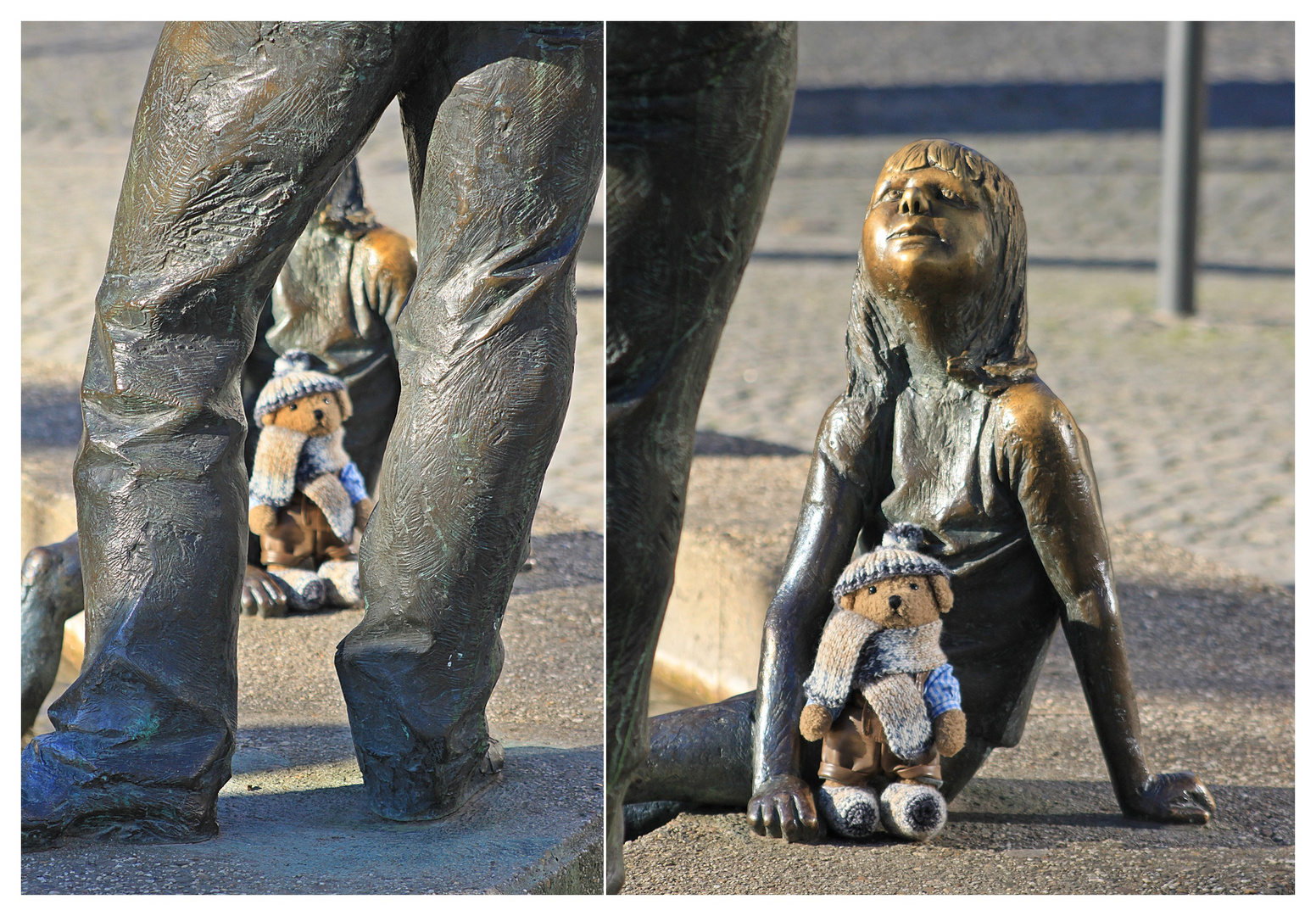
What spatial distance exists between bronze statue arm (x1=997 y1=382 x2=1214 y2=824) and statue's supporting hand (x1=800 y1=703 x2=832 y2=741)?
0.46 metres

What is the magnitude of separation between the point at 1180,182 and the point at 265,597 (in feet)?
20.6

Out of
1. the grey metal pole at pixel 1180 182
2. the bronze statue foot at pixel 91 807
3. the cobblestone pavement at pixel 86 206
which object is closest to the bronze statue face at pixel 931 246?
the cobblestone pavement at pixel 86 206

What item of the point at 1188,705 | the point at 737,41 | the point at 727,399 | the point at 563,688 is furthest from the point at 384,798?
the point at 727,399

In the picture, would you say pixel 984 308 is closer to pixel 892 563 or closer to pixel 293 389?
pixel 892 563

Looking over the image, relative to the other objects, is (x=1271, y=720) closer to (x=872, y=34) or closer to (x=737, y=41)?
(x=737, y=41)

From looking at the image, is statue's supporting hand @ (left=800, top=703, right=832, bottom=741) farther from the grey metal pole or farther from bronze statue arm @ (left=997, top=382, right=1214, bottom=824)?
the grey metal pole

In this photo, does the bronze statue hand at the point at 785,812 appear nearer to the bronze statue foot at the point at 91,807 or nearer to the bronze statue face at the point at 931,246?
the bronze statue face at the point at 931,246

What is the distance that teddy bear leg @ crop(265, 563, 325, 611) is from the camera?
366 cm

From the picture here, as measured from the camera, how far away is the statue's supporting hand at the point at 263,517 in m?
3.67

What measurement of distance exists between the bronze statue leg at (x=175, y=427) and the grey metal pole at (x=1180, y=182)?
697 centimetres

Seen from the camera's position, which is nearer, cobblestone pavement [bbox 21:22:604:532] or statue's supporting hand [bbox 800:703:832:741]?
statue's supporting hand [bbox 800:703:832:741]

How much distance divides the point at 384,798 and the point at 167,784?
1.01 ft

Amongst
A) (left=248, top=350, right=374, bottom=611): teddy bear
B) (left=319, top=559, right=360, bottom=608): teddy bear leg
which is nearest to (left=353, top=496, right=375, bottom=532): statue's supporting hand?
(left=248, top=350, right=374, bottom=611): teddy bear

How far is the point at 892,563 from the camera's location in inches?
103
